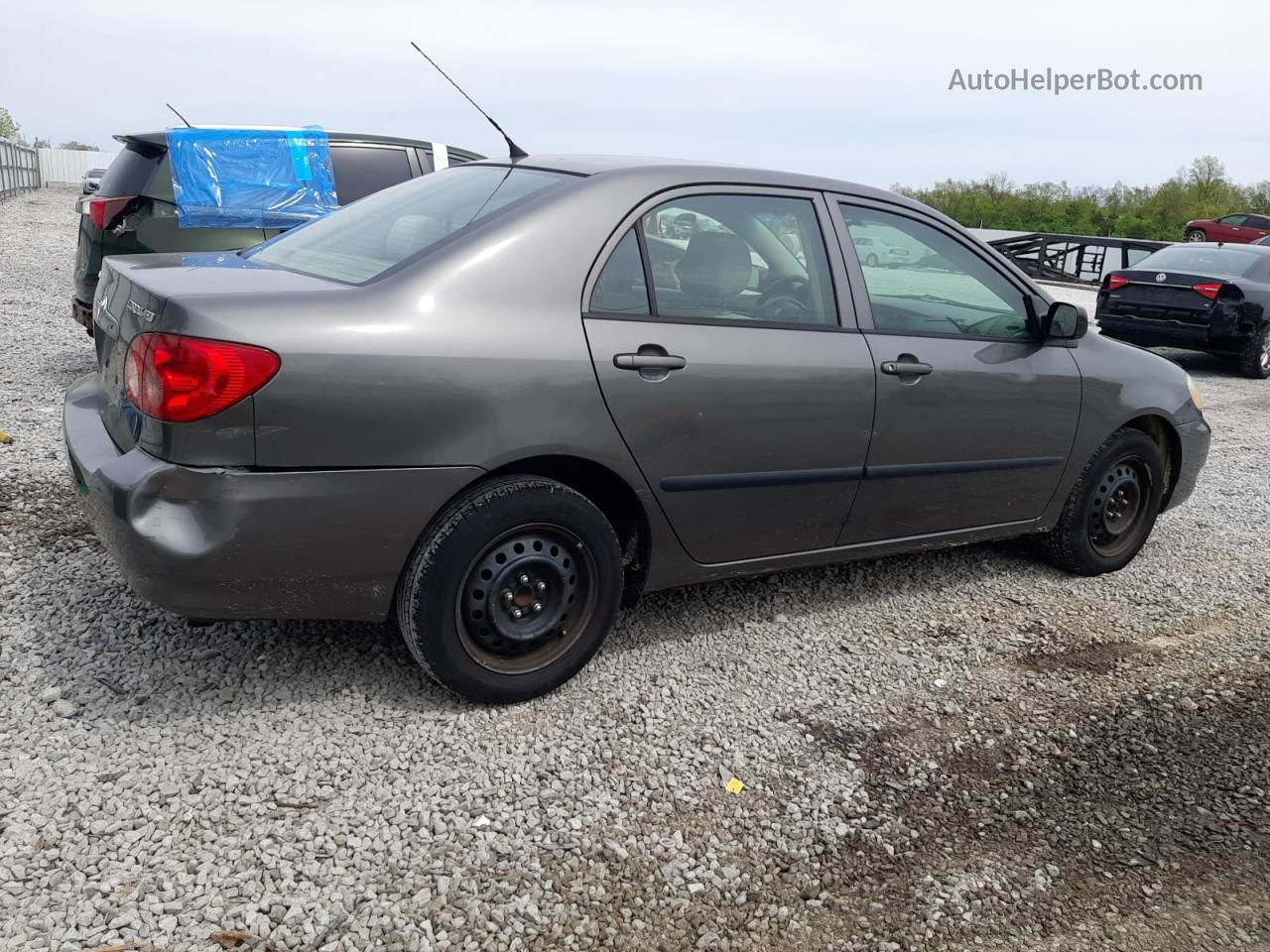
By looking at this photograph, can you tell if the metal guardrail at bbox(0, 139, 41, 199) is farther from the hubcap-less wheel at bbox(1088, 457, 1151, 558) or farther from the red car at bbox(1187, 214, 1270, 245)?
the red car at bbox(1187, 214, 1270, 245)

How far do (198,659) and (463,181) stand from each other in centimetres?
184

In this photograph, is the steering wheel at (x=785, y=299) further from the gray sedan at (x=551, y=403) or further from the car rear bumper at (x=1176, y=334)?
the car rear bumper at (x=1176, y=334)

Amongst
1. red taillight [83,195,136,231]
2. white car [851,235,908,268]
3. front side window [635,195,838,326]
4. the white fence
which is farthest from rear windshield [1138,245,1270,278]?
the white fence

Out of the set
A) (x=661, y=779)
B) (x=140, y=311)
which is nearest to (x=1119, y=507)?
(x=661, y=779)

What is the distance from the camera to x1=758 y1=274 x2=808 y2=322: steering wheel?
3781 mm

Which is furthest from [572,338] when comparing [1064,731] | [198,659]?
[1064,731]

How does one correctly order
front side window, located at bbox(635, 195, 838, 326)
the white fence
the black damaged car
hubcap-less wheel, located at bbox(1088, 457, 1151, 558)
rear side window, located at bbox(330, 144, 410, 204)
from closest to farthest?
front side window, located at bbox(635, 195, 838, 326) < hubcap-less wheel, located at bbox(1088, 457, 1151, 558) < rear side window, located at bbox(330, 144, 410, 204) < the black damaged car < the white fence

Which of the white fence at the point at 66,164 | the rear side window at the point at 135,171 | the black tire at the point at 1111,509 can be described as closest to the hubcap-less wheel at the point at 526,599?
the black tire at the point at 1111,509

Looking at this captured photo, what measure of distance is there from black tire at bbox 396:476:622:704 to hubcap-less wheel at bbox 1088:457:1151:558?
2.53 metres

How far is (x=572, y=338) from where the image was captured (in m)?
3.31

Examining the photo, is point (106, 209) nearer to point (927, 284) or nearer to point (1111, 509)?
point (927, 284)

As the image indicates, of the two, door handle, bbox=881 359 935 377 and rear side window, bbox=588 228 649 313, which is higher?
rear side window, bbox=588 228 649 313

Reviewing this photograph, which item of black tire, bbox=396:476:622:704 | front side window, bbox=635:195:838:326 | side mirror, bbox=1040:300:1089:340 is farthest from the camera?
side mirror, bbox=1040:300:1089:340

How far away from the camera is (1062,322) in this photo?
4.41 metres
